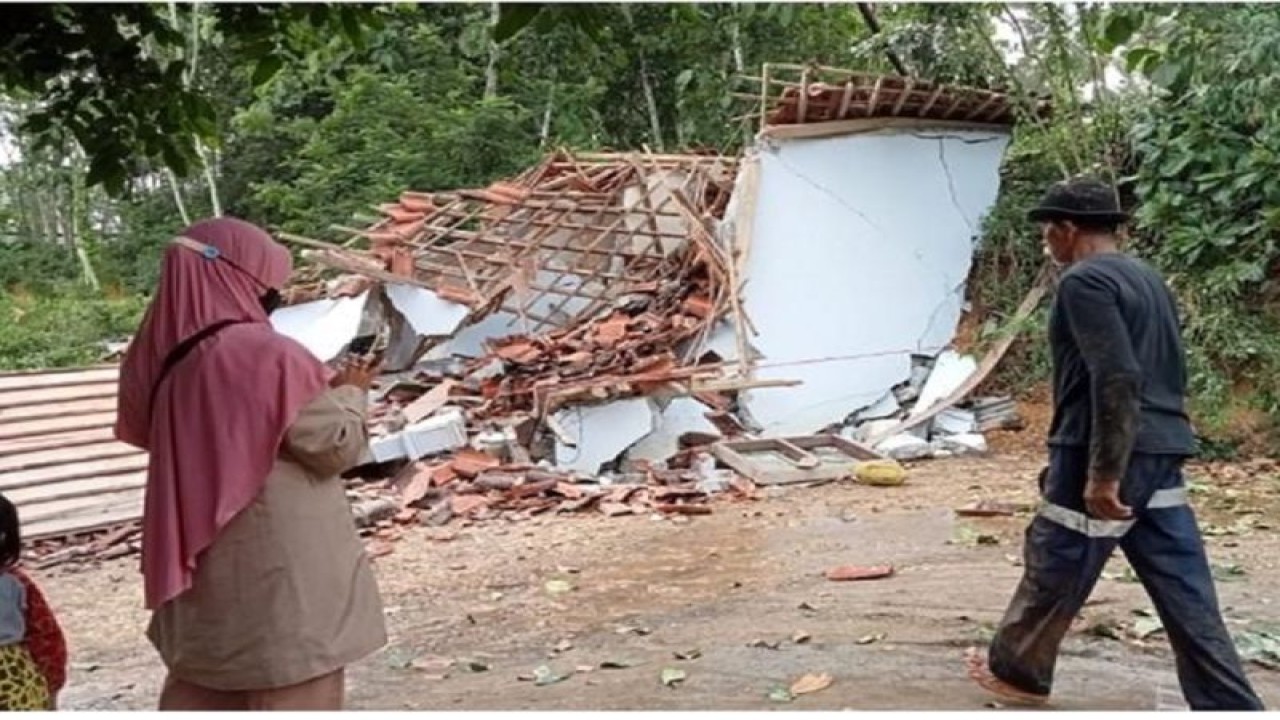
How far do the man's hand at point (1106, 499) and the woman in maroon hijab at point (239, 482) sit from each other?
190cm

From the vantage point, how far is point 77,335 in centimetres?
1825

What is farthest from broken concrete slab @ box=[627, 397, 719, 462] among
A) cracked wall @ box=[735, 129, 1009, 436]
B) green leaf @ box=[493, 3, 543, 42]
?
green leaf @ box=[493, 3, 543, 42]

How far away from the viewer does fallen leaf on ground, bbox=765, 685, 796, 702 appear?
4098mm

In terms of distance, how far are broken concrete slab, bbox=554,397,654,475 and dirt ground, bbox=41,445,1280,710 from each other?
1.50 m

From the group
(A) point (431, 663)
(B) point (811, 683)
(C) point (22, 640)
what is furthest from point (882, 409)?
(C) point (22, 640)

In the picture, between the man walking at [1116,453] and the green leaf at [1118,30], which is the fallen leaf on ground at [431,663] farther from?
the green leaf at [1118,30]

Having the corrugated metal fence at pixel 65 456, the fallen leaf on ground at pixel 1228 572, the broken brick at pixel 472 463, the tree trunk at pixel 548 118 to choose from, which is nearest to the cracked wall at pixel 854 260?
the broken brick at pixel 472 463

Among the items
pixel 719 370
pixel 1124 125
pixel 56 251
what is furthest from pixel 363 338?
pixel 56 251

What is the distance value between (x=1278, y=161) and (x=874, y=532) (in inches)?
198

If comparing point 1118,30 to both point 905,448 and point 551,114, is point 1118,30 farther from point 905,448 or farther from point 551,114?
point 551,114

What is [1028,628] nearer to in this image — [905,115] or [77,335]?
[905,115]

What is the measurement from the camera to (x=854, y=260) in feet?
40.0

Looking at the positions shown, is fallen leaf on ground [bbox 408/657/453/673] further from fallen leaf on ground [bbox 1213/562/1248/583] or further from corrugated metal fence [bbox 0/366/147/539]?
corrugated metal fence [bbox 0/366/147/539]

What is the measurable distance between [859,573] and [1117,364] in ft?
11.7
